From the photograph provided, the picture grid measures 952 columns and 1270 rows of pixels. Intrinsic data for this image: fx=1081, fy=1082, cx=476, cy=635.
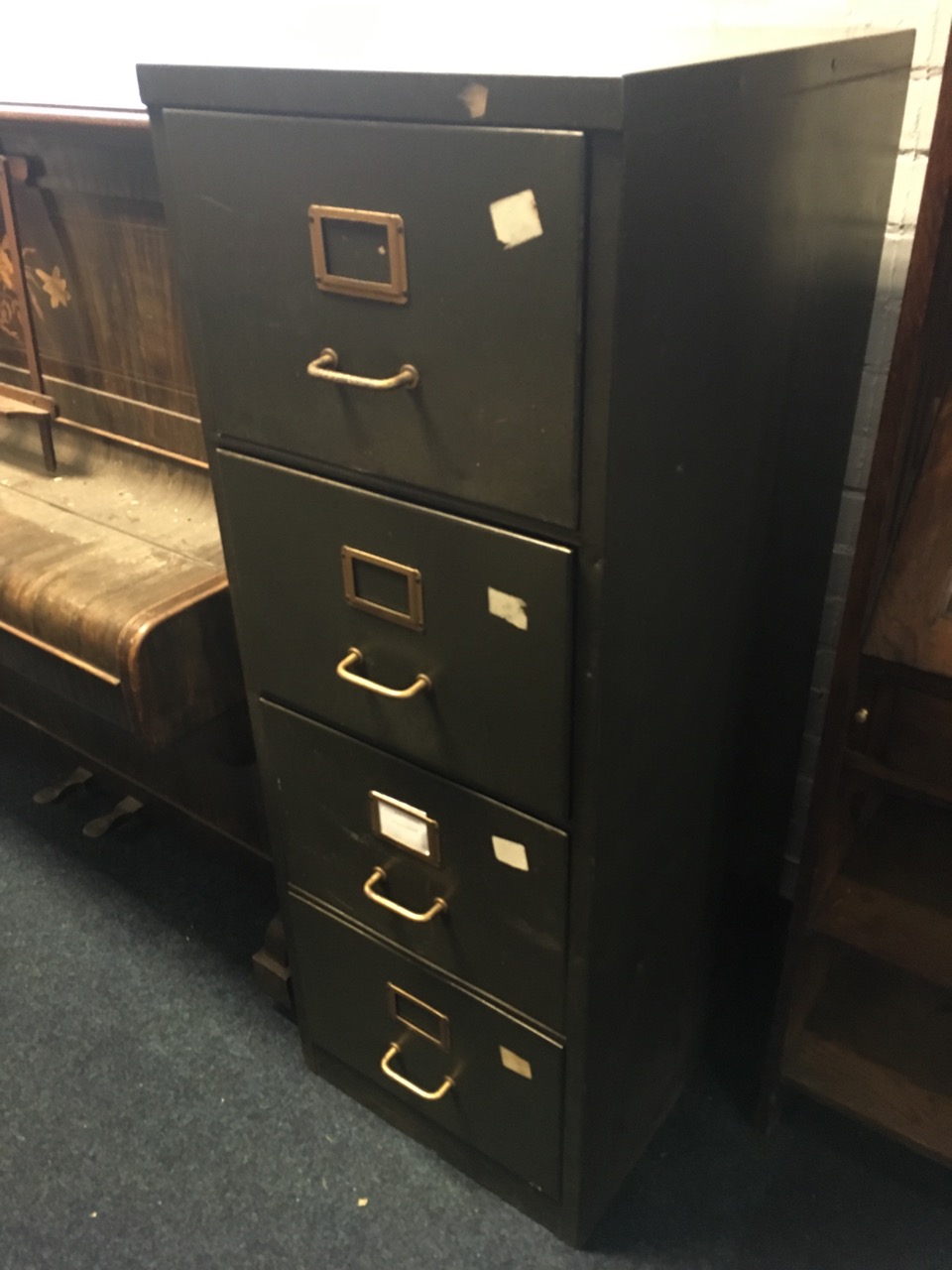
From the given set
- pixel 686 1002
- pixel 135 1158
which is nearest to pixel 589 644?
pixel 686 1002

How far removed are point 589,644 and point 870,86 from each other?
54cm

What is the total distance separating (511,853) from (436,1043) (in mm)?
362

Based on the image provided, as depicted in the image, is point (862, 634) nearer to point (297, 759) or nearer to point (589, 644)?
point (589, 644)

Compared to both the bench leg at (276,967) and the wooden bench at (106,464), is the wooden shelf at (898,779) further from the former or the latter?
the bench leg at (276,967)

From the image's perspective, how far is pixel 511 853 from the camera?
1012 mm

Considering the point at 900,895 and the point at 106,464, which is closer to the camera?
the point at 900,895

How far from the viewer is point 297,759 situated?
1.15 m

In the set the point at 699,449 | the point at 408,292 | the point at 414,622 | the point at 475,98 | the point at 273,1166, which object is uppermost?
the point at 475,98

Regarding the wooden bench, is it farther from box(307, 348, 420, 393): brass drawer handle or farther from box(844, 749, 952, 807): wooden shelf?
box(844, 749, 952, 807): wooden shelf

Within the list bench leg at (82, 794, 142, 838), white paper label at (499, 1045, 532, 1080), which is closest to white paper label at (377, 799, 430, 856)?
white paper label at (499, 1045, 532, 1080)

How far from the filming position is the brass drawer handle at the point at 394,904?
3.64 feet

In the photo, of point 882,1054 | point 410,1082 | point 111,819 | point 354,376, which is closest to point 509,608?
point 354,376

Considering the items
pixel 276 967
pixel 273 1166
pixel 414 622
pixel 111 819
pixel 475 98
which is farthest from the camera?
pixel 111 819

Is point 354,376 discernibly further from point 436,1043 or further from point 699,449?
point 436,1043
